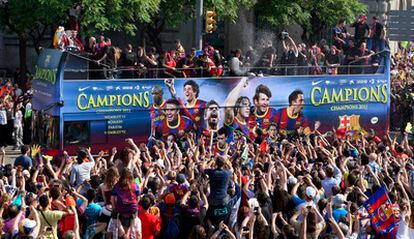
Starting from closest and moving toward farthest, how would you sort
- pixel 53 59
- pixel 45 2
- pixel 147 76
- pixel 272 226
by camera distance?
1. pixel 272 226
2. pixel 53 59
3. pixel 147 76
4. pixel 45 2

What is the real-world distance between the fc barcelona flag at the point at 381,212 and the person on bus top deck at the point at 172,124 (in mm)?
11079

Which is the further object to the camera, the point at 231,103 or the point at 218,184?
the point at 231,103

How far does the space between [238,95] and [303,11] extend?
1513 cm

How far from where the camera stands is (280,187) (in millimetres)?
14656

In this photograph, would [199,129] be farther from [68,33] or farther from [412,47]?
[412,47]

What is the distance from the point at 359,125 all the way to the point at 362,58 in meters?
1.78

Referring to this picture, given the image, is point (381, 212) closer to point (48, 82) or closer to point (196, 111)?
point (48, 82)

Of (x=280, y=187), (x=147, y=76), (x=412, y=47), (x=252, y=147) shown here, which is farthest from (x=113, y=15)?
(x=412, y=47)

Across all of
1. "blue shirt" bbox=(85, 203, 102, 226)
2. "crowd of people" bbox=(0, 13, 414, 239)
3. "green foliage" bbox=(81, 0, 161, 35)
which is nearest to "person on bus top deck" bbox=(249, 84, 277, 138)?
"crowd of people" bbox=(0, 13, 414, 239)

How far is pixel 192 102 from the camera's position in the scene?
978 inches

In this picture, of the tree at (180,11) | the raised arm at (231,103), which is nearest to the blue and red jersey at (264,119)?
the raised arm at (231,103)

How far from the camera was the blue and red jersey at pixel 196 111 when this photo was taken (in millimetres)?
24797

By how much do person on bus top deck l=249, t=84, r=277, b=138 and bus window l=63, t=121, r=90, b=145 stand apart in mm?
4460

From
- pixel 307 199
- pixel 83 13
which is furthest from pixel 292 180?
pixel 83 13
